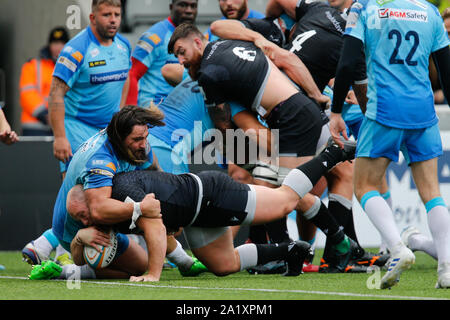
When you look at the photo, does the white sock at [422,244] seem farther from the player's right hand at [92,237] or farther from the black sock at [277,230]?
the player's right hand at [92,237]

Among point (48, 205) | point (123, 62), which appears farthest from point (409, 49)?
point (48, 205)

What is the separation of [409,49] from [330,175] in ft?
6.39

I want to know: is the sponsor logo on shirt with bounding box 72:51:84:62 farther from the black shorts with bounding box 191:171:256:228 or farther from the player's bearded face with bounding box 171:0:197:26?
the black shorts with bounding box 191:171:256:228

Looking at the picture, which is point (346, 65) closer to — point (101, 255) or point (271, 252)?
point (271, 252)

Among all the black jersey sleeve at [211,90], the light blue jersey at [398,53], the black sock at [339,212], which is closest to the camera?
the light blue jersey at [398,53]

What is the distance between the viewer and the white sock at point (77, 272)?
5797 mm

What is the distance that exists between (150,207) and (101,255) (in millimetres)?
557

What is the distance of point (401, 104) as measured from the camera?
16.9 feet

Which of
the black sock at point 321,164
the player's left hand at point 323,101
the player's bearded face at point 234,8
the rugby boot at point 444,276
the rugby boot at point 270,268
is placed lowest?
the rugby boot at point 270,268

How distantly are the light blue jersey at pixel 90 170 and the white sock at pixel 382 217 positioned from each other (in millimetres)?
1525

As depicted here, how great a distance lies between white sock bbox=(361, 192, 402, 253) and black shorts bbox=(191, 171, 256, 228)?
29.6 inches

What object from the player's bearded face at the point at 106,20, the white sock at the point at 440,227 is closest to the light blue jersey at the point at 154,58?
the player's bearded face at the point at 106,20

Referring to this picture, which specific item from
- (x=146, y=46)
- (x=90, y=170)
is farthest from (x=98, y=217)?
(x=146, y=46)

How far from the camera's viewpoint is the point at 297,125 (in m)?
6.31
